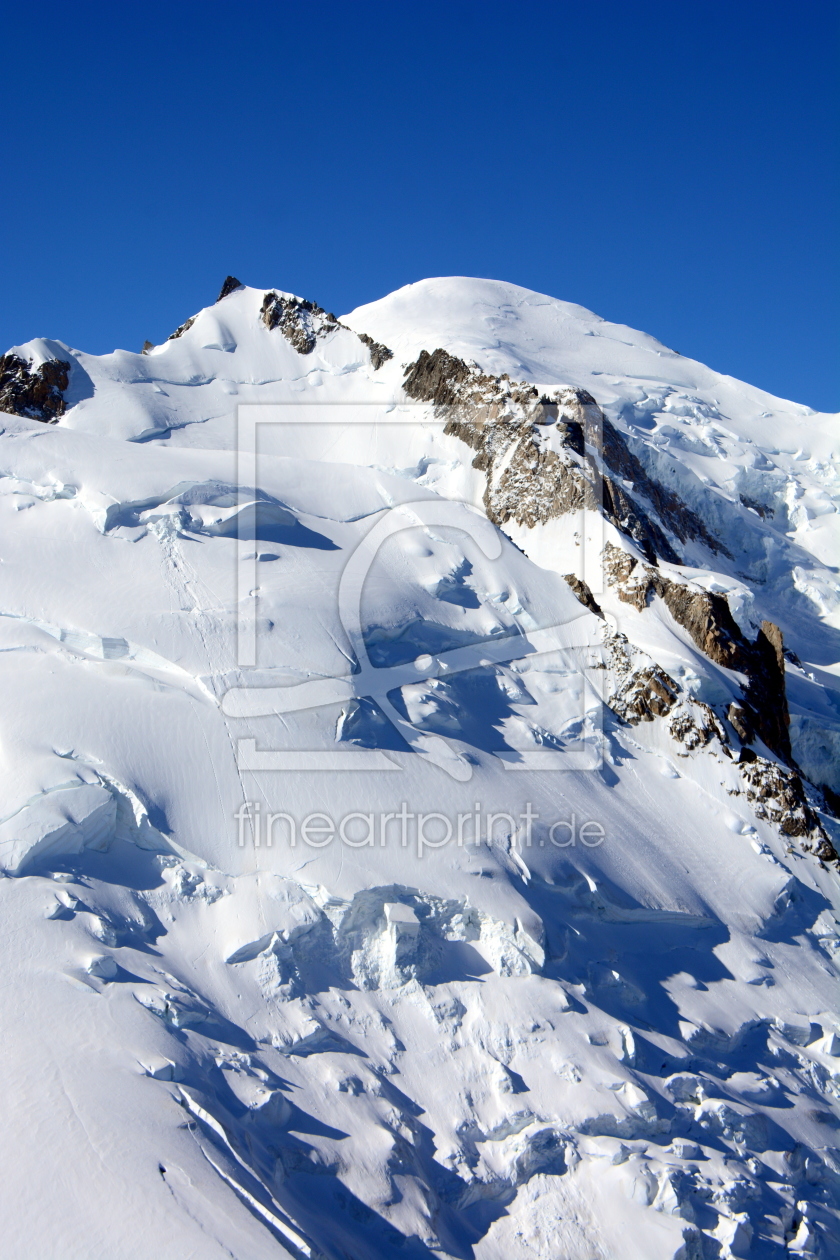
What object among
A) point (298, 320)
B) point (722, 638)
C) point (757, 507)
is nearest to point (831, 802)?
point (722, 638)

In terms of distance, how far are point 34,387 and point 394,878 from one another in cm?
2453

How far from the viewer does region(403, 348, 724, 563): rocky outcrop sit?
2781cm

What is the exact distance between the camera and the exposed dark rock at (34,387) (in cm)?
3195

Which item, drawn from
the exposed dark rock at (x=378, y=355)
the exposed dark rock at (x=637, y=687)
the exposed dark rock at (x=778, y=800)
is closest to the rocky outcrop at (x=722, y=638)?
the exposed dark rock at (x=778, y=800)

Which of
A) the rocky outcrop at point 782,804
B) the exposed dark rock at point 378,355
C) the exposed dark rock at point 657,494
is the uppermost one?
the exposed dark rock at point 378,355

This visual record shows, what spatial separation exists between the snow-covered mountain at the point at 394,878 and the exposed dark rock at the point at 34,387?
1037cm

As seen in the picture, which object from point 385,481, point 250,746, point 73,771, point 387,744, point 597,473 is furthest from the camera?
point 597,473

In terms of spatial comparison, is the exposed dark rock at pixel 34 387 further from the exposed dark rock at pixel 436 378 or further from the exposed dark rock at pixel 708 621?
the exposed dark rock at pixel 708 621

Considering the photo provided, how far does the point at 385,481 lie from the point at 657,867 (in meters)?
11.6

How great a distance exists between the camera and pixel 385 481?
2447cm

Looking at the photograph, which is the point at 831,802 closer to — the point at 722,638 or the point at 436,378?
the point at 722,638

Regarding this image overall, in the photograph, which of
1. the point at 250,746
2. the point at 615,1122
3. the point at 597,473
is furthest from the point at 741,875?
the point at 597,473

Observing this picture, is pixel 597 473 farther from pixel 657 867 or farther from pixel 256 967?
pixel 256 967

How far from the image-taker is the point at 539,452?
2872 cm
